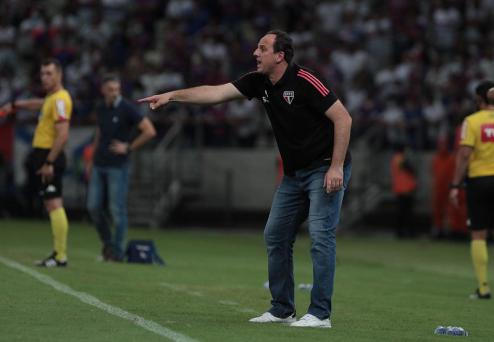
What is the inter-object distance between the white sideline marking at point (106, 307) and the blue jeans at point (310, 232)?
111 centimetres

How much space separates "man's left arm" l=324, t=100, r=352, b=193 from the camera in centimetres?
909

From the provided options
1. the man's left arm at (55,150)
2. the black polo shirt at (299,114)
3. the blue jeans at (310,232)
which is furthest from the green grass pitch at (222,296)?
the black polo shirt at (299,114)

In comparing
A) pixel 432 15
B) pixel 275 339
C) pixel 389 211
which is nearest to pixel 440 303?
pixel 275 339

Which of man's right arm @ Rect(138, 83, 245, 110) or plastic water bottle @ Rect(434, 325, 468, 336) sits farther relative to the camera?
man's right arm @ Rect(138, 83, 245, 110)

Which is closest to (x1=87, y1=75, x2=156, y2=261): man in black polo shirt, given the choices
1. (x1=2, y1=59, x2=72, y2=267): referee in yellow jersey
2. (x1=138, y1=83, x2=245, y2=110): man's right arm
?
(x1=2, y1=59, x2=72, y2=267): referee in yellow jersey

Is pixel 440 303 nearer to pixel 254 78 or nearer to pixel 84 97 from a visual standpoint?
pixel 254 78

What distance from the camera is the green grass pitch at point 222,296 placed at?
882cm

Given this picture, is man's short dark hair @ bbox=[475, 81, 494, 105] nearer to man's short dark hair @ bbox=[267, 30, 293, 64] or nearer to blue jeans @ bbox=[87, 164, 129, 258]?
man's short dark hair @ bbox=[267, 30, 293, 64]

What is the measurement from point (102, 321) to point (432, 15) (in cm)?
2081

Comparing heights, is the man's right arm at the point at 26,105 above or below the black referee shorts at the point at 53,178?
above

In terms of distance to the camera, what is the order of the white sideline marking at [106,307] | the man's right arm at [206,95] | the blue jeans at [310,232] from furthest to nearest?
1. the man's right arm at [206,95]
2. the blue jeans at [310,232]
3. the white sideline marking at [106,307]

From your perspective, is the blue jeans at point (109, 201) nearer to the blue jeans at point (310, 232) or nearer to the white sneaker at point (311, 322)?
the blue jeans at point (310, 232)

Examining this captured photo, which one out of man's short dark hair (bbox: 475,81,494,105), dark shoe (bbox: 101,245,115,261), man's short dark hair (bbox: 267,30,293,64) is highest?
man's short dark hair (bbox: 267,30,293,64)

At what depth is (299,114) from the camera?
9289 mm
